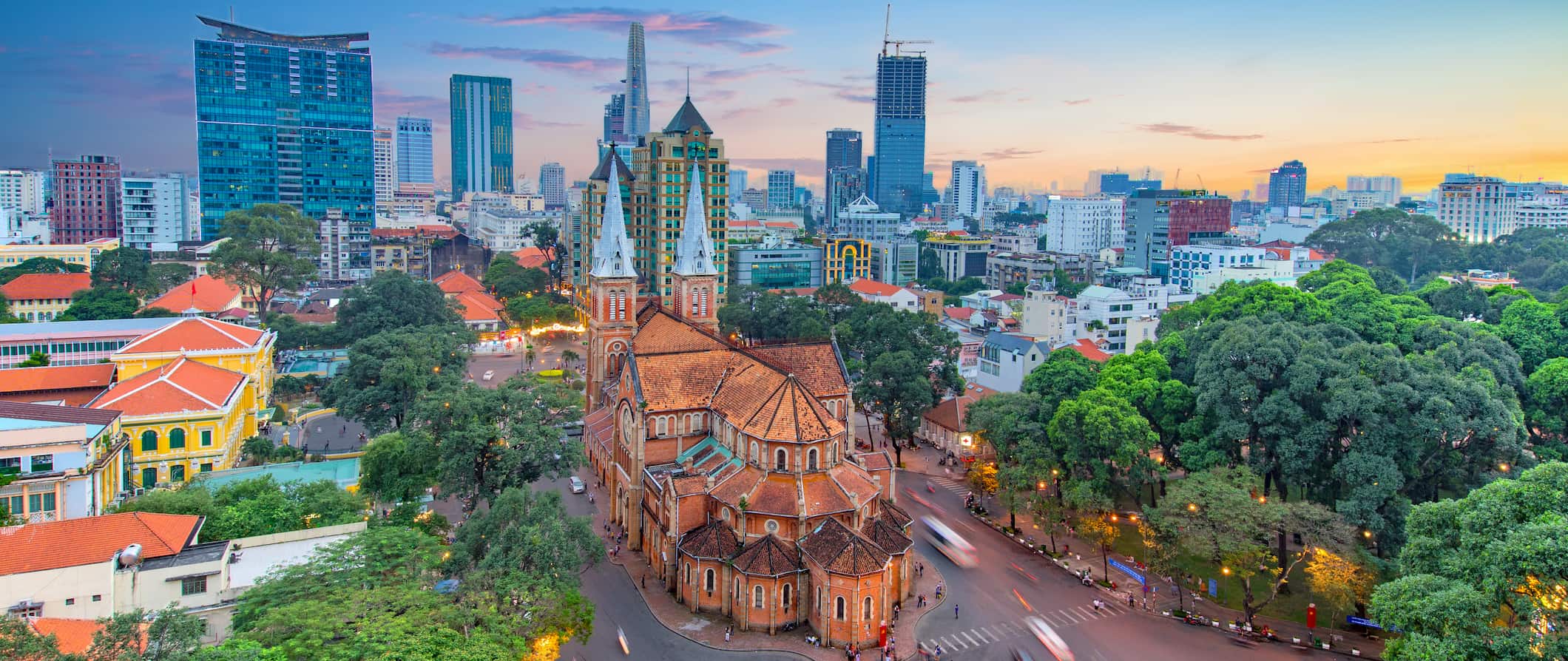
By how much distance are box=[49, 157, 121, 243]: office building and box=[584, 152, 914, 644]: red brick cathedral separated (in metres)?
135

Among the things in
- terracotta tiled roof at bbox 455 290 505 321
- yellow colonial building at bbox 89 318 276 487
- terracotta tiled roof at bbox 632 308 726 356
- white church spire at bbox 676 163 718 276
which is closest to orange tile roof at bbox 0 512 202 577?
yellow colonial building at bbox 89 318 276 487

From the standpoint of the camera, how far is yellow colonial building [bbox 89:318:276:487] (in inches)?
1884

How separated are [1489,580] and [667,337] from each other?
40219 mm

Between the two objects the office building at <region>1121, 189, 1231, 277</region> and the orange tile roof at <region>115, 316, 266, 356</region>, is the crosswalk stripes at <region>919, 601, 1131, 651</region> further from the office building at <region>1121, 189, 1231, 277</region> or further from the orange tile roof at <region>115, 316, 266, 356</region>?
the office building at <region>1121, 189, 1231, 277</region>

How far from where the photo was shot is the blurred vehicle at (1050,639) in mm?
36688

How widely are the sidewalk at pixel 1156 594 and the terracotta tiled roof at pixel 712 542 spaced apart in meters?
17.1

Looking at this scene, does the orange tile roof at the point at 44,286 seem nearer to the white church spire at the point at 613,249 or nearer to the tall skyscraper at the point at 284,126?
the tall skyscraper at the point at 284,126

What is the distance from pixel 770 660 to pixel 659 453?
44.2 feet

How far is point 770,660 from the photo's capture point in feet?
117

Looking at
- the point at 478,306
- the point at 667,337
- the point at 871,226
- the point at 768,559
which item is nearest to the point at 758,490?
the point at 768,559

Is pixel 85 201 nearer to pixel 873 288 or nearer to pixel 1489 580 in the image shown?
pixel 873 288

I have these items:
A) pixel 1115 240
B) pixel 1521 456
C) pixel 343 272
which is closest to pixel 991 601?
pixel 1521 456

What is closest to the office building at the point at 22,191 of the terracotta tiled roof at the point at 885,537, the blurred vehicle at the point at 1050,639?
the terracotta tiled roof at the point at 885,537

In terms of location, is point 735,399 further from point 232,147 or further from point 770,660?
point 232,147
